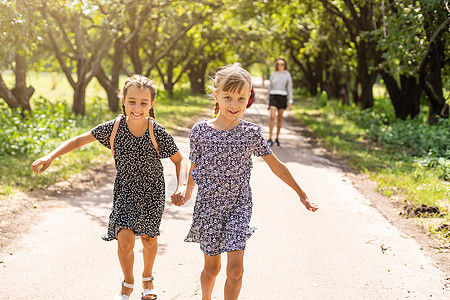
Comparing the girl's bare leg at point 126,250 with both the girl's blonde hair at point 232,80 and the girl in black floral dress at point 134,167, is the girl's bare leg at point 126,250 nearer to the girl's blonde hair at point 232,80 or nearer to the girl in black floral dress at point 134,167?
the girl in black floral dress at point 134,167

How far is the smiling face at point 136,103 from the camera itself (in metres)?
3.73

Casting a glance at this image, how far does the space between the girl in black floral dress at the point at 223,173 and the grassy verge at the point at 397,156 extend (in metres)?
3.09

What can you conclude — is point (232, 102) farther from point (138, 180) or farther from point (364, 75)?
point (364, 75)

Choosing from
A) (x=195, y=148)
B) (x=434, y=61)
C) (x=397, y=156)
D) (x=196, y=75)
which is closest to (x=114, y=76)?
(x=434, y=61)

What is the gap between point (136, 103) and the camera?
374cm

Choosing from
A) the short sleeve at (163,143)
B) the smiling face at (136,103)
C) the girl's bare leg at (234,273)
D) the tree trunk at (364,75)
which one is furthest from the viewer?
the tree trunk at (364,75)

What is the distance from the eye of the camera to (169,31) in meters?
25.1

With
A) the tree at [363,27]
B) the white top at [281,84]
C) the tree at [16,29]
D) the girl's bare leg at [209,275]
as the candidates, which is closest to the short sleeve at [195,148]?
the girl's bare leg at [209,275]

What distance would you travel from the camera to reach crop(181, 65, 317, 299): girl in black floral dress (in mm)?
3432

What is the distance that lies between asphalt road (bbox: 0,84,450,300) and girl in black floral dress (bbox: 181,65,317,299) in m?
0.42

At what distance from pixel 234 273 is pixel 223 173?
24.8 inches

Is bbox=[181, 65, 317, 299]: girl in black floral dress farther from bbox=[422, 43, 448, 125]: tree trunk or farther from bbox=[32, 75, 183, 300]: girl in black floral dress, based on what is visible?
bbox=[422, 43, 448, 125]: tree trunk

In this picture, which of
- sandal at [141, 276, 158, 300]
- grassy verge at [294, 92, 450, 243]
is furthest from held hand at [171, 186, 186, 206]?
grassy verge at [294, 92, 450, 243]

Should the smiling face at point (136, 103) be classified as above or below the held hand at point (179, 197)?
above
